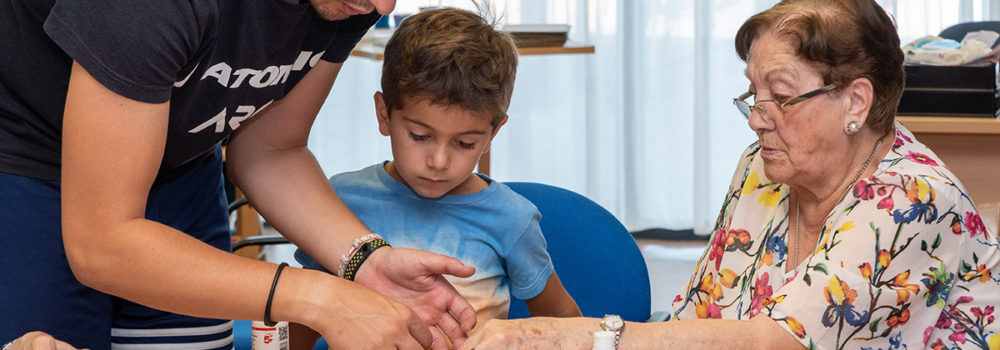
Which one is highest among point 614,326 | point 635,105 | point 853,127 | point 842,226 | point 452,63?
point 452,63

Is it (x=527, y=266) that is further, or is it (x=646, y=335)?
(x=527, y=266)

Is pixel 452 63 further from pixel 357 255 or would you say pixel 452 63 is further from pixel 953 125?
pixel 953 125

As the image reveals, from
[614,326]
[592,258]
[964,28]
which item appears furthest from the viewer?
[964,28]

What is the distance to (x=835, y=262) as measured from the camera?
149 cm

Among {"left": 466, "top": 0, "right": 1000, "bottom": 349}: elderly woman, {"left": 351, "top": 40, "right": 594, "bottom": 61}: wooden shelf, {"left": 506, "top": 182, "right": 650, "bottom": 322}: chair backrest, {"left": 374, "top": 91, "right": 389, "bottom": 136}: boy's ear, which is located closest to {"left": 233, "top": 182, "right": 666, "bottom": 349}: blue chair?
{"left": 506, "top": 182, "right": 650, "bottom": 322}: chair backrest

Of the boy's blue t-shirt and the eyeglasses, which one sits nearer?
the eyeglasses

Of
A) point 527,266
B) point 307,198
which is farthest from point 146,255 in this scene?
point 527,266

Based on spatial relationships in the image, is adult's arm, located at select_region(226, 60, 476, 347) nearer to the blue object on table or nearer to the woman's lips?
the woman's lips

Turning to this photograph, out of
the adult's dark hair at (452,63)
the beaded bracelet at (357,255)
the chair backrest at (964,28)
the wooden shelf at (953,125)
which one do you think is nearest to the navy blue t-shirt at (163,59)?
the adult's dark hair at (452,63)

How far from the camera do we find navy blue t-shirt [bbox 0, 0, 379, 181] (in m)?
1.18

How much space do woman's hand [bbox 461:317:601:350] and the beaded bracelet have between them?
26cm

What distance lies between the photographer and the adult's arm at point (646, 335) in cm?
144

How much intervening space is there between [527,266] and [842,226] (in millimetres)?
586

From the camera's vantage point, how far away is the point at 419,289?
161 centimetres
